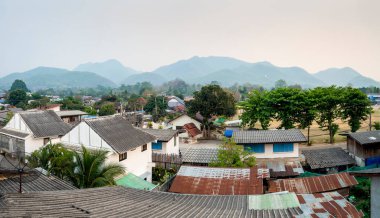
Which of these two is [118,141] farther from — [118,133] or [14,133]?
[14,133]

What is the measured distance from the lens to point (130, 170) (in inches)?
767

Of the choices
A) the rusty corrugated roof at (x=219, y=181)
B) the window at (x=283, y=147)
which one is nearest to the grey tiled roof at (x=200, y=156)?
the rusty corrugated roof at (x=219, y=181)

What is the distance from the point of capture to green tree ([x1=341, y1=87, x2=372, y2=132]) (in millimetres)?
33694

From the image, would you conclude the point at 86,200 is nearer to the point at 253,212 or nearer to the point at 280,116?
the point at 253,212

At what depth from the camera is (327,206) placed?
38.8 feet

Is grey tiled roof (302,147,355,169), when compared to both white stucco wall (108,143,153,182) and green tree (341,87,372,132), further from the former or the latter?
white stucco wall (108,143,153,182)

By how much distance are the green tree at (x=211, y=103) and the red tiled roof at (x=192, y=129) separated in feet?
4.48

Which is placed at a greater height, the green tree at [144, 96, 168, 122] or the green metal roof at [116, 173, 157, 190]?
the green tree at [144, 96, 168, 122]

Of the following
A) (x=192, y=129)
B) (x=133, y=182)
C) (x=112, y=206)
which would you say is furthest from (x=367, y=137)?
(x=112, y=206)

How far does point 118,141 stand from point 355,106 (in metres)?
26.0

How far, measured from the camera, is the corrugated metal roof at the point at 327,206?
10.5 meters

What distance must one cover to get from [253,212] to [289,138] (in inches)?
674

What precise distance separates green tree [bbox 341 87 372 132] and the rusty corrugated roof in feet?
69.4

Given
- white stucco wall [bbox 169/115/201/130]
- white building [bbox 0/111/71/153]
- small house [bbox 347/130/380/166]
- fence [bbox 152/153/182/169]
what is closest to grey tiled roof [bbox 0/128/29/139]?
white building [bbox 0/111/71/153]
